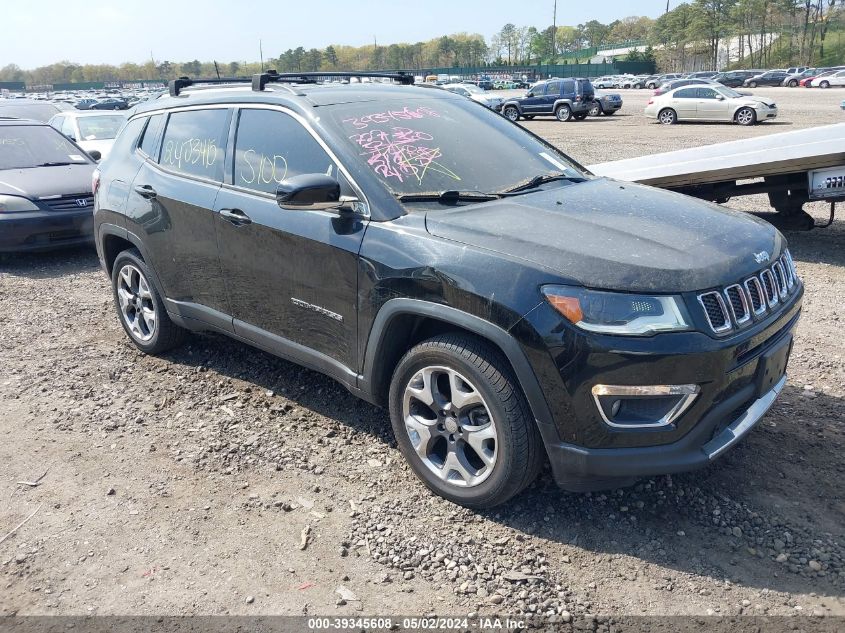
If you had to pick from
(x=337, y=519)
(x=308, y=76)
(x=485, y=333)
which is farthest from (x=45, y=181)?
(x=485, y=333)

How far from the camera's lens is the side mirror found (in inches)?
128

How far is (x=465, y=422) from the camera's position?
10.3 feet

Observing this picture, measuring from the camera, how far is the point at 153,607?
8.98 ft

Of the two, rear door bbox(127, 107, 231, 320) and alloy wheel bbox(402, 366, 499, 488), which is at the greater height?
rear door bbox(127, 107, 231, 320)

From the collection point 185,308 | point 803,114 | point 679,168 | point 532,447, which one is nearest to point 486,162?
point 532,447

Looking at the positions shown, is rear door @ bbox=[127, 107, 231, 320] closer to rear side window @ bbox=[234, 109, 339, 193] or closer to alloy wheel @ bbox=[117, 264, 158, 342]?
rear side window @ bbox=[234, 109, 339, 193]

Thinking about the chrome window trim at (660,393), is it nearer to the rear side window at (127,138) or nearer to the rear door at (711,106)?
the rear side window at (127,138)

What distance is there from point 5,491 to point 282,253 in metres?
1.84

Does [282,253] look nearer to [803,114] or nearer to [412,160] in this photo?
[412,160]

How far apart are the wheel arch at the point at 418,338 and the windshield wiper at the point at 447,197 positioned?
0.55m

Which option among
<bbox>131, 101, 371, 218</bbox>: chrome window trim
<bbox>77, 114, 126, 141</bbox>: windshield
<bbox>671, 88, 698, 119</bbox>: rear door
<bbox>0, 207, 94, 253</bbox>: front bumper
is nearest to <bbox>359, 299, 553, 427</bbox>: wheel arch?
<bbox>131, 101, 371, 218</bbox>: chrome window trim

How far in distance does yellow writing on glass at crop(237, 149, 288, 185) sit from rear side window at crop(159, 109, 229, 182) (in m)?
0.21

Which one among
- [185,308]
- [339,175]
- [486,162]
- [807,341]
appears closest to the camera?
[339,175]

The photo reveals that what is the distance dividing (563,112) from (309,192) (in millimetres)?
29466
